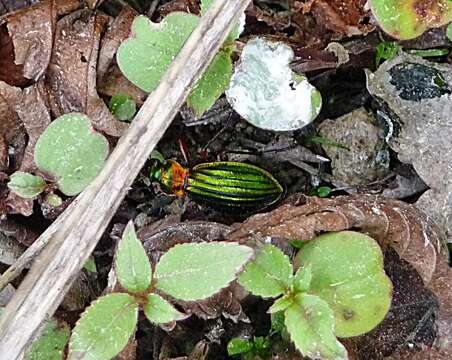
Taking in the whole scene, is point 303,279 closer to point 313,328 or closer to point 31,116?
point 313,328

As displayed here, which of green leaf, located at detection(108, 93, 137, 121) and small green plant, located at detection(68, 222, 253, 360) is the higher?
green leaf, located at detection(108, 93, 137, 121)

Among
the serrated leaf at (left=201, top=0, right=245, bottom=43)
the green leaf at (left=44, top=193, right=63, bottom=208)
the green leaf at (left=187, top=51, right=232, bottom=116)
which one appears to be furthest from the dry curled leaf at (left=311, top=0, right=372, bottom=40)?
the green leaf at (left=44, top=193, right=63, bottom=208)

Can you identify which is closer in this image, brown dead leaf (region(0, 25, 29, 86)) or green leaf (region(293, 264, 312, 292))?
green leaf (region(293, 264, 312, 292))

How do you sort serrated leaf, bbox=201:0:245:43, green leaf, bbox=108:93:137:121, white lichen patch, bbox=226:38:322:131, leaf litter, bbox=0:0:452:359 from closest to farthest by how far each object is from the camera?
serrated leaf, bbox=201:0:245:43 < leaf litter, bbox=0:0:452:359 < white lichen patch, bbox=226:38:322:131 < green leaf, bbox=108:93:137:121

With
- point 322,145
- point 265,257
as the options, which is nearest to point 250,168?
point 322,145

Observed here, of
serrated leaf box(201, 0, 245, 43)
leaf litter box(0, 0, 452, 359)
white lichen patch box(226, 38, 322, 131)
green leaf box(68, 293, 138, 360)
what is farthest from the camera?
white lichen patch box(226, 38, 322, 131)

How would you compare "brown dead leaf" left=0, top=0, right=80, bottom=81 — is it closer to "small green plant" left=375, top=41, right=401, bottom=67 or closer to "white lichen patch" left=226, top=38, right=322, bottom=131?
"white lichen patch" left=226, top=38, right=322, bottom=131
